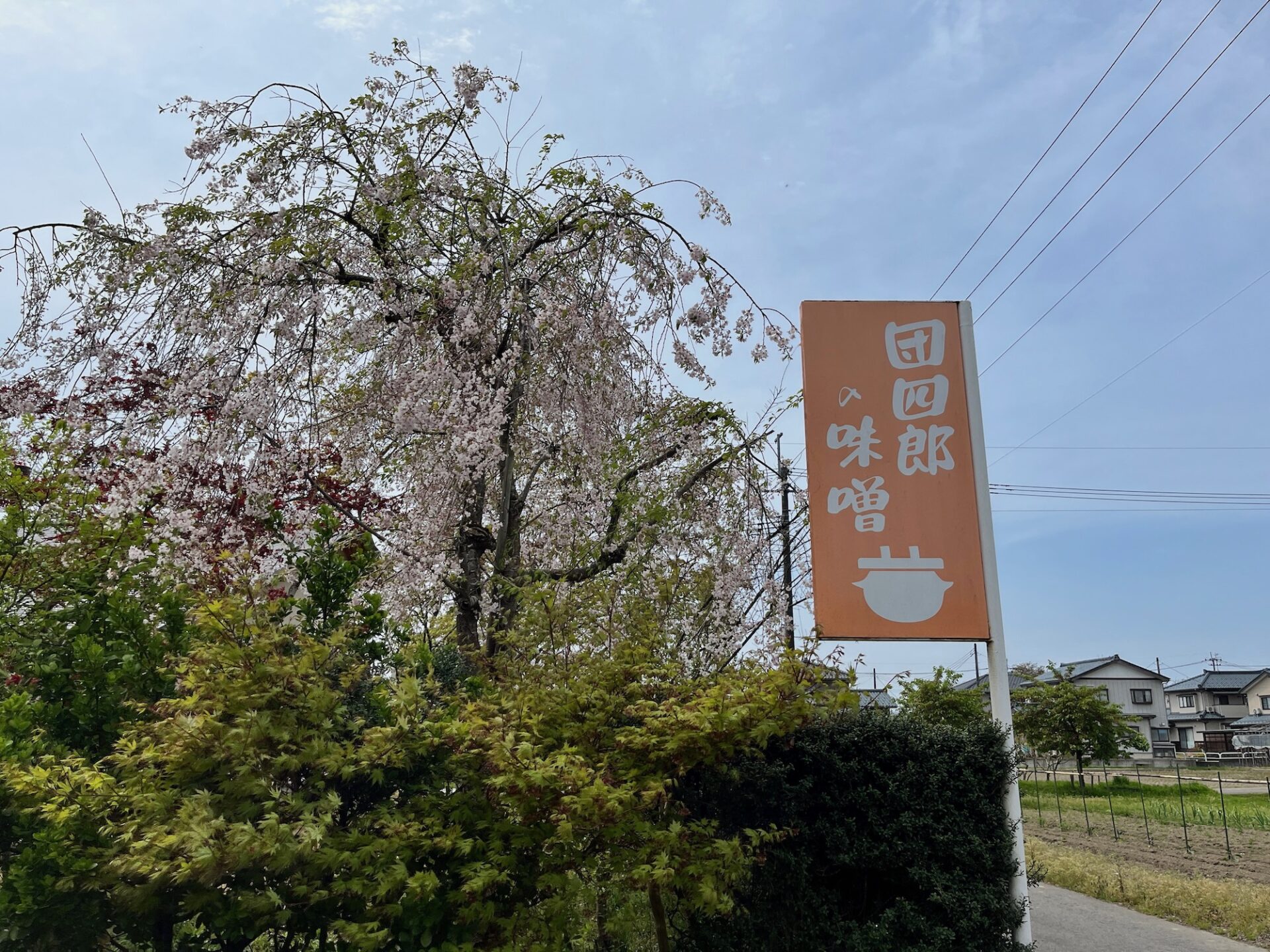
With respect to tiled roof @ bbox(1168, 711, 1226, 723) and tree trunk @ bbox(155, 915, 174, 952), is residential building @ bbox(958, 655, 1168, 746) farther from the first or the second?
tree trunk @ bbox(155, 915, 174, 952)

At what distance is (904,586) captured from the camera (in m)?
4.48

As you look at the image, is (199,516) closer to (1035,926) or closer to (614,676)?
(614,676)

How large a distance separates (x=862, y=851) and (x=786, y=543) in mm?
2741

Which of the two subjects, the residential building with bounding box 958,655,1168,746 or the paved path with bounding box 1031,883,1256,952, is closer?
the paved path with bounding box 1031,883,1256,952

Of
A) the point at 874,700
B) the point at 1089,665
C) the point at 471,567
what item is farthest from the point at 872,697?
the point at 1089,665

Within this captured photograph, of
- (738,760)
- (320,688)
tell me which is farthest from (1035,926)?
(320,688)

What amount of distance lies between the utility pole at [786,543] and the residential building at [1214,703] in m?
47.7

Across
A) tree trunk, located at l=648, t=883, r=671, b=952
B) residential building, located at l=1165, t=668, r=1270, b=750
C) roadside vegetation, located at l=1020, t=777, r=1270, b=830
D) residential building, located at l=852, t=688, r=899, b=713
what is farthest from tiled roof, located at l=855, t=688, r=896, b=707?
residential building, located at l=1165, t=668, r=1270, b=750

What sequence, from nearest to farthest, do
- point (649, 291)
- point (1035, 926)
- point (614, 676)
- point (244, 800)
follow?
point (244, 800) < point (614, 676) < point (649, 291) < point (1035, 926)

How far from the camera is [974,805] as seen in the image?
155 inches

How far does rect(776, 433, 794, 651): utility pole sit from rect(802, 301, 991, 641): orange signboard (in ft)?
4.43

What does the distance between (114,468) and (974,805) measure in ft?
18.9

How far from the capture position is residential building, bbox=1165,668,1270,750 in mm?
43500

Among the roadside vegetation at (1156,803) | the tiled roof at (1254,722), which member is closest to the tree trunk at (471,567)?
the roadside vegetation at (1156,803)
